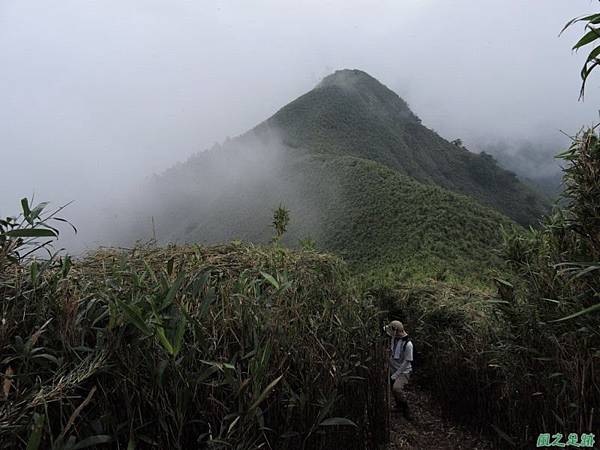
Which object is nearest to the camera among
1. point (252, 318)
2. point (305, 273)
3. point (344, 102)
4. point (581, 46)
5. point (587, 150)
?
point (581, 46)

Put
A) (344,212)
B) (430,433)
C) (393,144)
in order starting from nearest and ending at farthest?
1. (430,433)
2. (344,212)
3. (393,144)

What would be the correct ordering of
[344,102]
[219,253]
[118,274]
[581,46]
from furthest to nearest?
[344,102], [219,253], [118,274], [581,46]

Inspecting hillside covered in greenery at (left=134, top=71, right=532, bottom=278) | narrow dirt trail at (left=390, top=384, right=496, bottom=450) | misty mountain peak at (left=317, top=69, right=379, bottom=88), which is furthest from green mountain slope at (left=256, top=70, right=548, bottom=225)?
narrow dirt trail at (left=390, top=384, right=496, bottom=450)

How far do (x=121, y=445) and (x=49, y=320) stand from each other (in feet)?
1.50

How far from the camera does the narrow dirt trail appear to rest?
123 inches

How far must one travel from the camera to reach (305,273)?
2.39m

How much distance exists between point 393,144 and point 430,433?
47435 mm

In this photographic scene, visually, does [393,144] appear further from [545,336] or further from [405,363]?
[545,336]

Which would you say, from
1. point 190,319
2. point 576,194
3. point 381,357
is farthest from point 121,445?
point 576,194

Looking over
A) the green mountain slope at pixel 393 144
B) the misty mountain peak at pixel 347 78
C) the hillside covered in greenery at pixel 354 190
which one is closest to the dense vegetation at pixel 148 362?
the hillside covered in greenery at pixel 354 190

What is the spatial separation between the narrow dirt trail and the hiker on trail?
156 millimetres

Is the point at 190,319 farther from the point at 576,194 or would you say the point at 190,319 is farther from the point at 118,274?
the point at 576,194

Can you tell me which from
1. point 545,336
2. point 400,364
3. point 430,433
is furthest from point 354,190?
point 545,336

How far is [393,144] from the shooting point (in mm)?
48375
